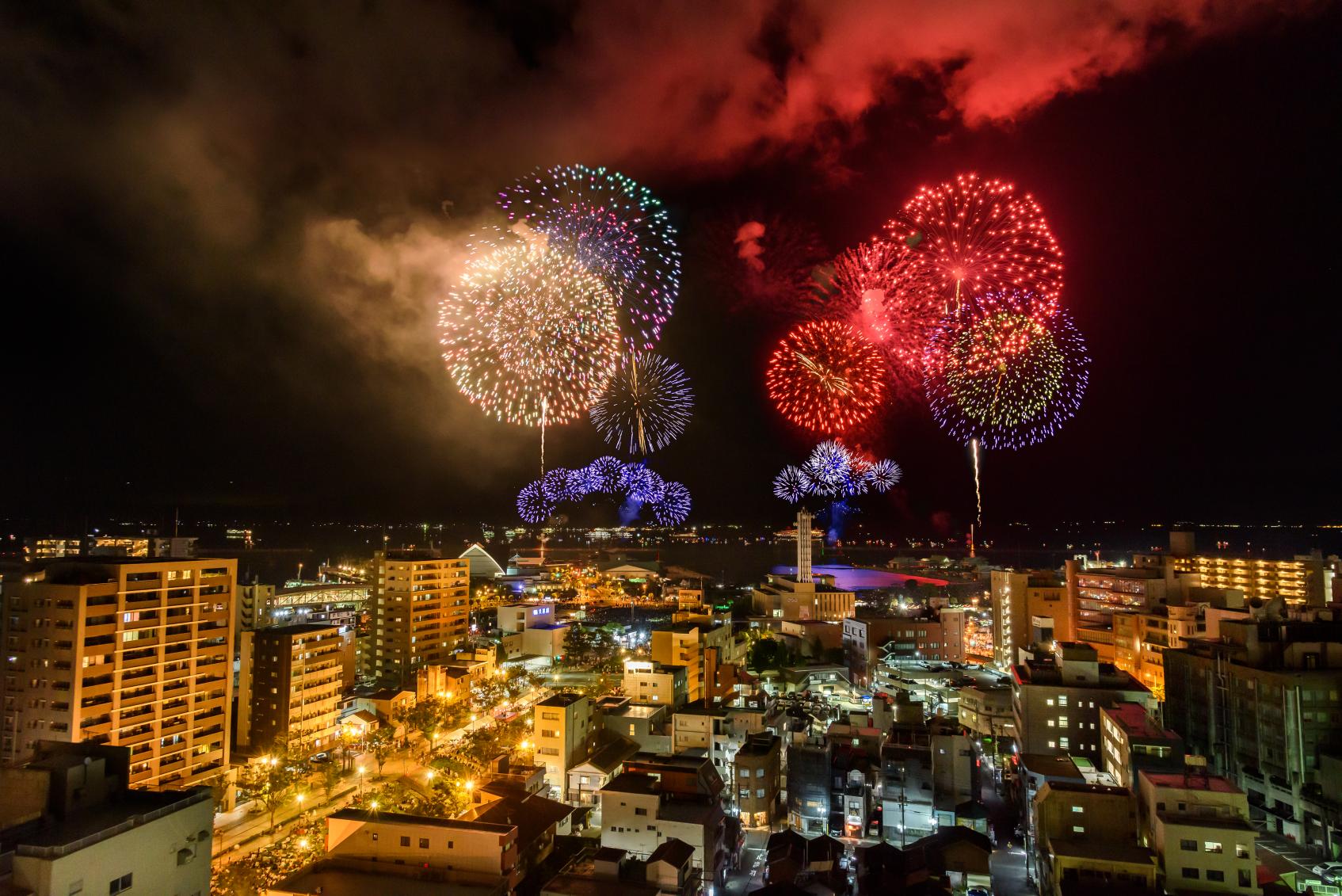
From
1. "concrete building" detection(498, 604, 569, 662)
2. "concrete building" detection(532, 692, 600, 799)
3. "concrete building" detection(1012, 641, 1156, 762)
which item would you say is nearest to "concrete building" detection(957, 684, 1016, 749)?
"concrete building" detection(1012, 641, 1156, 762)

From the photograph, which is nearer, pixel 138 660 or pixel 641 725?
pixel 138 660

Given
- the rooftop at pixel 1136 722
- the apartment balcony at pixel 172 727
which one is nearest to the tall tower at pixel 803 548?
the rooftop at pixel 1136 722

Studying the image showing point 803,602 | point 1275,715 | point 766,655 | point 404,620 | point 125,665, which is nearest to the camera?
point 125,665

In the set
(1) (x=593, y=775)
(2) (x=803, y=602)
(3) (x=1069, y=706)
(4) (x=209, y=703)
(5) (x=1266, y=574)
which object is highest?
(5) (x=1266, y=574)

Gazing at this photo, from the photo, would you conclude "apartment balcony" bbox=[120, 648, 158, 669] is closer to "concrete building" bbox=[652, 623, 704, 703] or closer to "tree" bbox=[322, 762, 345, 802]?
"tree" bbox=[322, 762, 345, 802]

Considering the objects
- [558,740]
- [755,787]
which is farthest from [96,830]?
[755,787]

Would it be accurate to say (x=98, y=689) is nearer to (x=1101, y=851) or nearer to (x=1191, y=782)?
(x=1101, y=851)

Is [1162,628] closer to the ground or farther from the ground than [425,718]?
farther from the ground

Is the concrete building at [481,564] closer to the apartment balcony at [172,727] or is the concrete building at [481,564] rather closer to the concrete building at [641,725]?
the concrete building at [641,725]
